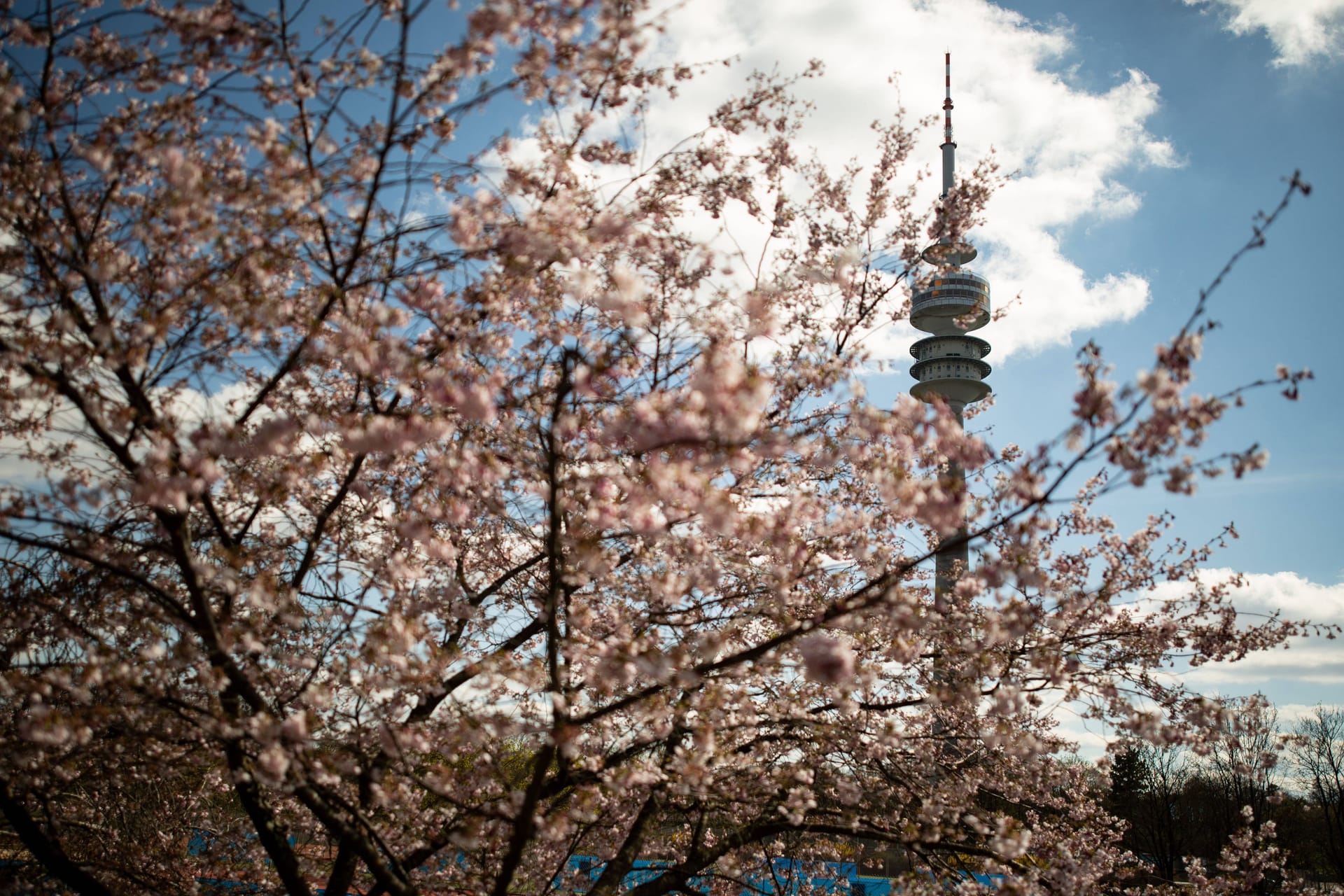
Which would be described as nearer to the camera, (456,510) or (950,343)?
(456,510)

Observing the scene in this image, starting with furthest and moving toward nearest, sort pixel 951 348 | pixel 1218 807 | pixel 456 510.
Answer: pixel 951 348 → pixel 1218 807 → pixel 456 510

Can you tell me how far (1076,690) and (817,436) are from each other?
93.7 inches

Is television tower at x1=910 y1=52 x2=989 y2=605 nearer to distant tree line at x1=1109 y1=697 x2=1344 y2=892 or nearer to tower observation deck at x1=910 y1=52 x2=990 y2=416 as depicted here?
tower observation deck at x1=910 y1=52 x2=990 y2=416

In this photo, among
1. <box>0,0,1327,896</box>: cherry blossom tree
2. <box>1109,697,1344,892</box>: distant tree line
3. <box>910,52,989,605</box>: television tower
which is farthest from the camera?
<box>910,52,989,605</box>: television tower

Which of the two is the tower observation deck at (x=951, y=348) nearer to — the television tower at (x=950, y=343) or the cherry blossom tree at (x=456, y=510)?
→ the television tower at (x=950, y=343)

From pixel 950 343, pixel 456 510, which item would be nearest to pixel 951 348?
pixel 950 343

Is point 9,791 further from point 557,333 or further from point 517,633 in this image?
point 557,333

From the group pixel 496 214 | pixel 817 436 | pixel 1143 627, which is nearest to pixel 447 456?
pixel 496 214

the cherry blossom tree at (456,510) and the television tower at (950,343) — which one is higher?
the television tower at (950,343)

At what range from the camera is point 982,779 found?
7.58m

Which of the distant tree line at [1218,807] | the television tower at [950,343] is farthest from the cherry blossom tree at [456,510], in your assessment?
the television tower at [950,343]

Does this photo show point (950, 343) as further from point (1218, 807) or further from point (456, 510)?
point (456, 510)

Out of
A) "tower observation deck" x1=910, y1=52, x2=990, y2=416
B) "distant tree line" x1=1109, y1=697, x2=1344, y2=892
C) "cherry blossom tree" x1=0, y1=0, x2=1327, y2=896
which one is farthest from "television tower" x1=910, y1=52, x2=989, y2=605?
"cherry blossom tree" x1=0, y1=0, x2=1327, y2=896

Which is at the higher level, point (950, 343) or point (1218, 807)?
point (950, 343)
